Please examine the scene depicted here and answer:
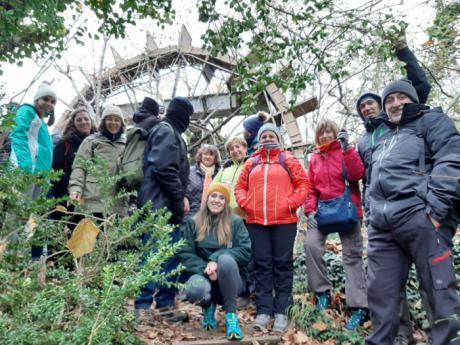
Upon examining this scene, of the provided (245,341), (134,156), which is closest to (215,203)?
(134,156)

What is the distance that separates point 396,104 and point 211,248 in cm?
180

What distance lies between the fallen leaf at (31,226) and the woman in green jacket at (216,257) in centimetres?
131

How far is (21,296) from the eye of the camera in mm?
2053

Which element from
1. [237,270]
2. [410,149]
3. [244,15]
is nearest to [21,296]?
[237,270]

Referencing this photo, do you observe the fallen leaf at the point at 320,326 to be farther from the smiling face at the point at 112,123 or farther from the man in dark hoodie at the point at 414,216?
the smiling face at the point at 112,123

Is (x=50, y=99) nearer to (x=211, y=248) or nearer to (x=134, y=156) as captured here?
(x=134, y=156)

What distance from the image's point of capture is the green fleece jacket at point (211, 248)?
373 centimetres

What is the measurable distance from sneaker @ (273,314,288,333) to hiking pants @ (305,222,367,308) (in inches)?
17.2

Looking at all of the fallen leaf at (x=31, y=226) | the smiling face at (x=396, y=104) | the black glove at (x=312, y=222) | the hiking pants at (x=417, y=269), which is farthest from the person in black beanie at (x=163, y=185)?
the smiling face at (x=396, y=104)

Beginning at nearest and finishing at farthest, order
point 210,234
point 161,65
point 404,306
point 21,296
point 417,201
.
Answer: point 21,296 < point 417,201 < point 404,306 < point 210,234 < point 161,65

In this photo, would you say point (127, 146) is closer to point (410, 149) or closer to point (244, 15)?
point (244, 15)

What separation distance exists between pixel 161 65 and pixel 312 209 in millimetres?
8228

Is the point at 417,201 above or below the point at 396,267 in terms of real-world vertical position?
above

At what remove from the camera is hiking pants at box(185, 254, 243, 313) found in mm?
3479
